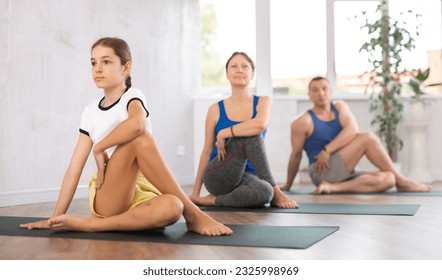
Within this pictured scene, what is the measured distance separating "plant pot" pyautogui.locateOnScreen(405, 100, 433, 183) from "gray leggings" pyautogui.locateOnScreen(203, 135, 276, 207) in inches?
127

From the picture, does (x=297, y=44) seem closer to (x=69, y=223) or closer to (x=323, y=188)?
(x=323, y=188)

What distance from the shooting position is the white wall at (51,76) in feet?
14.6

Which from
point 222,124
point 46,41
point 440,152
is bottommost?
point 440,152

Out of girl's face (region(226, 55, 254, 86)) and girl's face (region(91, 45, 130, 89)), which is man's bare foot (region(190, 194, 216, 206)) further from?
girl's face (region(91, 45, 130, 89))

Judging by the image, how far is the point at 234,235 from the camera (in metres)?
2.52

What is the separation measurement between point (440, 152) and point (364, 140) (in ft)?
7.57

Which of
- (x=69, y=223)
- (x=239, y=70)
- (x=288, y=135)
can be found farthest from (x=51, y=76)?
(x=288, y=135)

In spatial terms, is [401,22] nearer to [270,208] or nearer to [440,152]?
[440,152]

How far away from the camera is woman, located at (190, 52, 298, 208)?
3756mm

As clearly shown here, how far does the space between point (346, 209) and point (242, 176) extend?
64 centimetres

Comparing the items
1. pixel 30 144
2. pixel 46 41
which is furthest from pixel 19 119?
pixel 46 41

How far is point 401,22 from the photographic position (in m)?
6.77

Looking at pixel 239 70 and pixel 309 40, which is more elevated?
pixel 309 40

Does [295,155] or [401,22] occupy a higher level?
[401,22]
